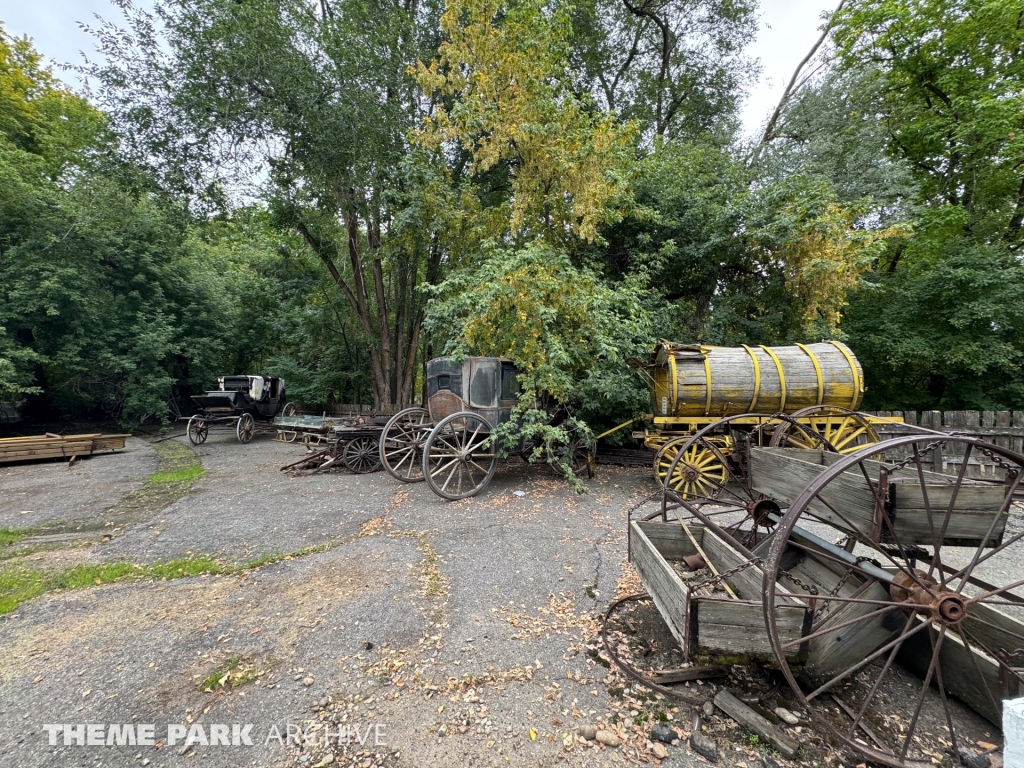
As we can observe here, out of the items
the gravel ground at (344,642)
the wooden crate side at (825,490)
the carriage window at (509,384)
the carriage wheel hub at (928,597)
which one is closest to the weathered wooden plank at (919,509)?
the wooden crate side at (825,490)

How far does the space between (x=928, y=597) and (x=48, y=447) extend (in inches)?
545

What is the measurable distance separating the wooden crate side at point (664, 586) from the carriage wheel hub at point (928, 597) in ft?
3.57

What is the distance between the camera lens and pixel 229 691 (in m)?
2.26

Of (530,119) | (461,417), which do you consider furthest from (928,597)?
(530,119)

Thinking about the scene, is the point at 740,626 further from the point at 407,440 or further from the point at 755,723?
the point at 407,440

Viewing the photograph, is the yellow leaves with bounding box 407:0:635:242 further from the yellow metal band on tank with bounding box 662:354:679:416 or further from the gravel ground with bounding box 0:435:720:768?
the gravel ground with bounding box 0:435:720:768

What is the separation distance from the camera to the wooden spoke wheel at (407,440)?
6.73 m

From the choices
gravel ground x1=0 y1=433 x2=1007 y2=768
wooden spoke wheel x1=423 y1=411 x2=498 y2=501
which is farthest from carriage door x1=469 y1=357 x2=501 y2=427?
gravel ground x1=0 y1=433 x2=1007 y2=768

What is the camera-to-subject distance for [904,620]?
216cm

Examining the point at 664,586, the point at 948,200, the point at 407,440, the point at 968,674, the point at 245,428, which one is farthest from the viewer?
the point at 948,200

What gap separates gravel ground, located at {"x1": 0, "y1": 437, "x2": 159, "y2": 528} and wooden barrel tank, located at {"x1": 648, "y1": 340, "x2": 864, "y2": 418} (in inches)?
335

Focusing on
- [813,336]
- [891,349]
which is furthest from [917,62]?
[813,336]

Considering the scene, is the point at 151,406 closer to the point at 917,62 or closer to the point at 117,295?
the point at 117,295

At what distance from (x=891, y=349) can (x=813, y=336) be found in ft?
8.65
